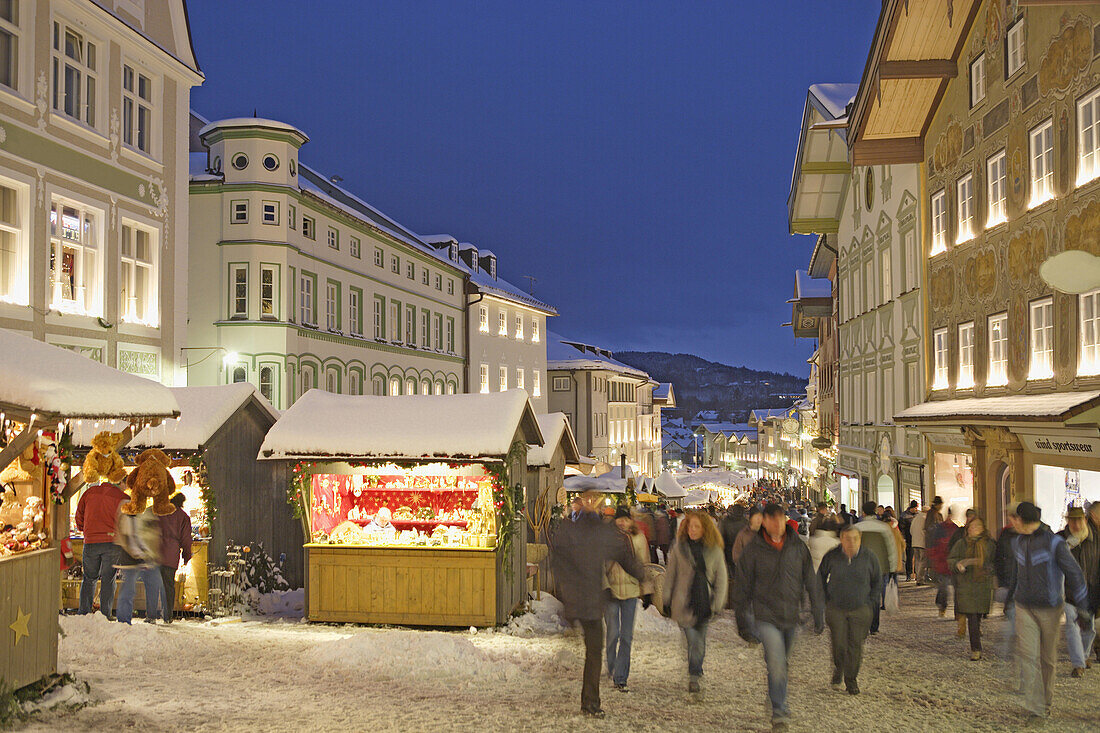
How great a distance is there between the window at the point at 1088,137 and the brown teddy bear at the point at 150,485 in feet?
48.0

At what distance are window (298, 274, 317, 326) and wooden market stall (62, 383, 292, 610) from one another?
49.2ft

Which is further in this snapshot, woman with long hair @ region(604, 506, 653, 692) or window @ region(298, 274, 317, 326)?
window @ region(298, 274, 317, 326)

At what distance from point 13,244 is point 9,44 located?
324 cm

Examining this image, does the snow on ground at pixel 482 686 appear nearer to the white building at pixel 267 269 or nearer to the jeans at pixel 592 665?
the jeans at pixel 592 665

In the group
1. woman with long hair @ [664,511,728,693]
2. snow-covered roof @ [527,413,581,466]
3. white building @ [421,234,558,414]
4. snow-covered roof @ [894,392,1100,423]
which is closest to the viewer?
woman with long hair @ [664,511,728,693]

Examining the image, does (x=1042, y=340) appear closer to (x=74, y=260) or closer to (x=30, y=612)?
(x=30, y=612)

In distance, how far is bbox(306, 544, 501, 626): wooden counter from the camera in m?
13.1

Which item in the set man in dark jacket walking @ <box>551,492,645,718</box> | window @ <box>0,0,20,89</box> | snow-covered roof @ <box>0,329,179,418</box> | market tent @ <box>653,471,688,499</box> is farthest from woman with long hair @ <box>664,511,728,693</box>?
market tent @ <box>653,471,688,499</box>

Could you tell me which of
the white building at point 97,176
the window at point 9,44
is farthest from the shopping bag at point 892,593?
the window at point 9,44

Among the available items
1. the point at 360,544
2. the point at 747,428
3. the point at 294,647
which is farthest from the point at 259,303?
the point at 747,428

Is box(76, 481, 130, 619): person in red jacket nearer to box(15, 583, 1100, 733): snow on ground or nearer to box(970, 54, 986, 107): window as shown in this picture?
box(15, 583, 1100, 733): snow on ground

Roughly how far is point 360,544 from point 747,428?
111812 millimetres

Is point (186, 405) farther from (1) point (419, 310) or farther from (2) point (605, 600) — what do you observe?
(1) point (419, 310)

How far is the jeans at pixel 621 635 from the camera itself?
8602 millimetres
